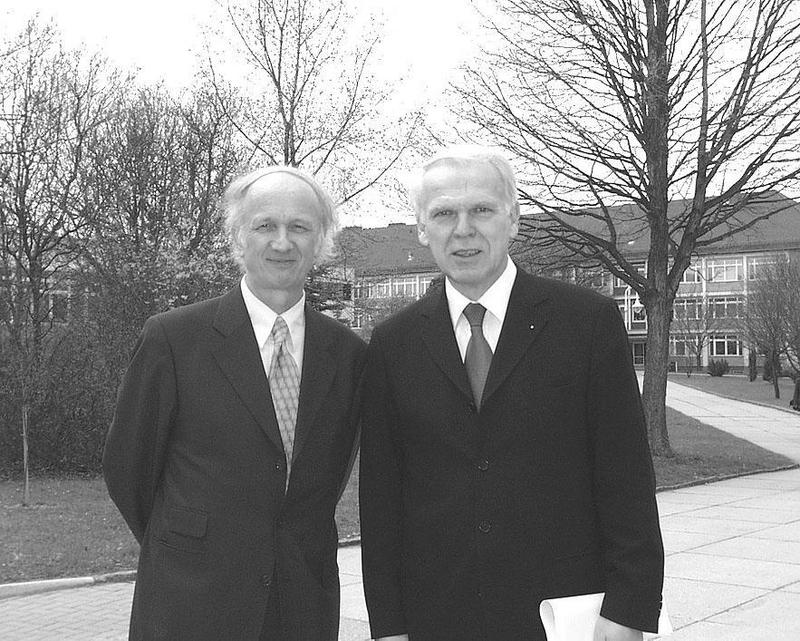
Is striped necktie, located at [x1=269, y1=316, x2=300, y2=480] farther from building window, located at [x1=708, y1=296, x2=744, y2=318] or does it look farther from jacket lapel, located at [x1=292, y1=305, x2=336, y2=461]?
building window, located at [x1=708, y1=296, x2=744, y2=318]

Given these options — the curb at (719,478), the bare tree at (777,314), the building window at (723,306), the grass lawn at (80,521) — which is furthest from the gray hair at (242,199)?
the building window at (723,306)

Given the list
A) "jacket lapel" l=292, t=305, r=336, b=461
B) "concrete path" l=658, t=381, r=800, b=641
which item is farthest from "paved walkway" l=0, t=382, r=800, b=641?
"jacket lapel" l=292, t=305, r=336, b=461

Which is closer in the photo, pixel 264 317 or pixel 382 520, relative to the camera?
pixel 382 520

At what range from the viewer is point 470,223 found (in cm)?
286

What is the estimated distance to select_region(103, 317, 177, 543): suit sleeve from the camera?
2953mm

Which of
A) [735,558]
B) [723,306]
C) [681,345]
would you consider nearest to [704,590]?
[735,558]

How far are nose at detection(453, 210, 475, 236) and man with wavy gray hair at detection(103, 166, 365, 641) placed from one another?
0.57 metres

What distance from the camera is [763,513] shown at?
40.8 feet

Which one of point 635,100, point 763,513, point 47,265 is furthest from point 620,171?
point 47,265

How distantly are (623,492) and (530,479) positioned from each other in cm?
25

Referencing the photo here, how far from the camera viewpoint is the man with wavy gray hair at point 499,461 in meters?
2.68

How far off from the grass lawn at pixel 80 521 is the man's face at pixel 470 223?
21.3ft

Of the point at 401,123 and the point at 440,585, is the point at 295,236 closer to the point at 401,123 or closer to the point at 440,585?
the point at 440,585

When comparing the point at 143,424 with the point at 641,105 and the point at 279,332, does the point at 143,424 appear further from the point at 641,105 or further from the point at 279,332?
the point at 641,105
